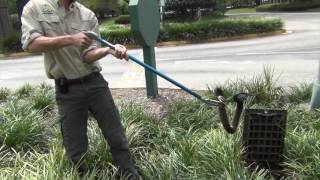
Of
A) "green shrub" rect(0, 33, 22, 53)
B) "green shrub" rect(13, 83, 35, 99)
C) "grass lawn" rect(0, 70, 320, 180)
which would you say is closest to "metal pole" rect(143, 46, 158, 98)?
"grass lawn" rect(0, 70, 320, 180)

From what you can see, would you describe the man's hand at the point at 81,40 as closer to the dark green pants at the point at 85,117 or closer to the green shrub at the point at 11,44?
the dark green pants at the point at 85,117

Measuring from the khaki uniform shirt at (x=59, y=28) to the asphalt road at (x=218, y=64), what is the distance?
15.8ft

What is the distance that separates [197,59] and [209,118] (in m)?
9.71

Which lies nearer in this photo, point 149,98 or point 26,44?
point 26,44

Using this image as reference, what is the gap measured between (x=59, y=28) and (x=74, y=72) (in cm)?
35

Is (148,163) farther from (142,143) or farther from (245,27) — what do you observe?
(245,27)

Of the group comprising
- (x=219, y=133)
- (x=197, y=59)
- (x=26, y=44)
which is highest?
(x=26, y=44)

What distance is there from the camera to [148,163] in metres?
4.47

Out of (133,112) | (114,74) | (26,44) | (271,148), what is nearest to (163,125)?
(133,112)

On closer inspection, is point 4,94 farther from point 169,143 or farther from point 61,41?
point 61,41

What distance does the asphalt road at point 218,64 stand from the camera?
11414 mm

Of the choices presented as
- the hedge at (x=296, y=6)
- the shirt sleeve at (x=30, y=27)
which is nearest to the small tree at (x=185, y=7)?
the hedge at (x=296, y=6)

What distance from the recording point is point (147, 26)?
776cm

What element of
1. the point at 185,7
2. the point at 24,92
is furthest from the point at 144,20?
the point at 185,7
